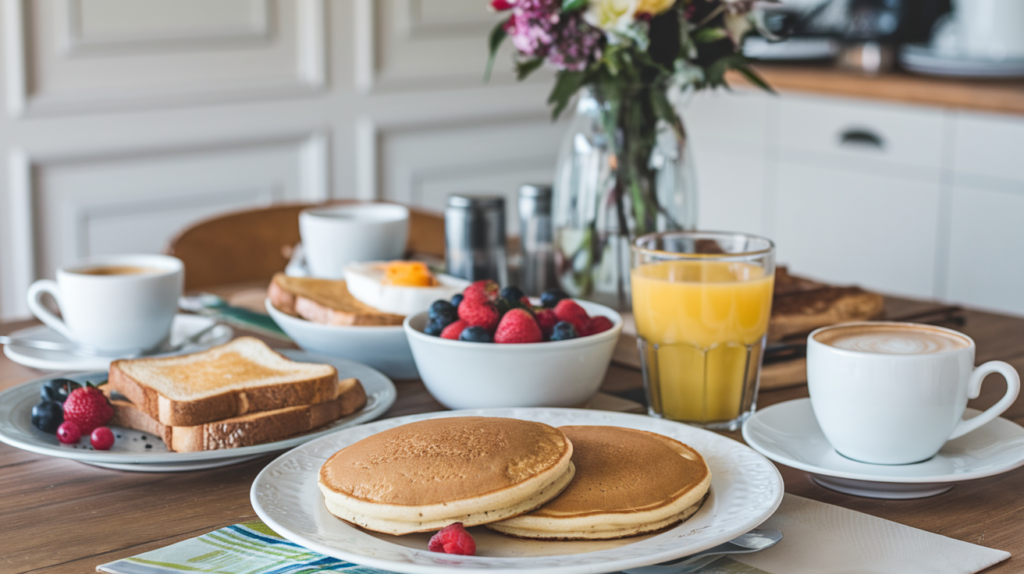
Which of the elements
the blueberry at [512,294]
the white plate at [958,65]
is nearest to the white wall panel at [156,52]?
the white plate at [958,65]

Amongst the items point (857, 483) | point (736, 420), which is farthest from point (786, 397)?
point (857, 483)

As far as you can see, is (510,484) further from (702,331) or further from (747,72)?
(747,72)

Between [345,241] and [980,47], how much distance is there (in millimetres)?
2489

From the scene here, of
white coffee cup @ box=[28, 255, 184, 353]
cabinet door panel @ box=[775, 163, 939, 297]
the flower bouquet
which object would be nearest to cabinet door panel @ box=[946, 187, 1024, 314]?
cabinet door panel @ box=[775, 163, 939, 297]

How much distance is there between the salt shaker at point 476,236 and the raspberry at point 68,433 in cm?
58

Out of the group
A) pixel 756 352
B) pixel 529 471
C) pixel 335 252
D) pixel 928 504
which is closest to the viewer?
pixel 529 471

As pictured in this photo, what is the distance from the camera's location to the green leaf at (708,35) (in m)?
1.22

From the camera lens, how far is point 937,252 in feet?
9.72

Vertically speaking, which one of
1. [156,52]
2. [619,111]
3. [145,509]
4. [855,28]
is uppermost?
[855,28]

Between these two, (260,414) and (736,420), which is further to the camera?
(736,420)

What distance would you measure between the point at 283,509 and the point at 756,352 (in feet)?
1.58

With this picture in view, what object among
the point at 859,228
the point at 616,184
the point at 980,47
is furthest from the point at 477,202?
the point at 980,47

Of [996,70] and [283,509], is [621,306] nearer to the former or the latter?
[283,509]

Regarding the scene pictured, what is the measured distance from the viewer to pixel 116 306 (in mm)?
1137
